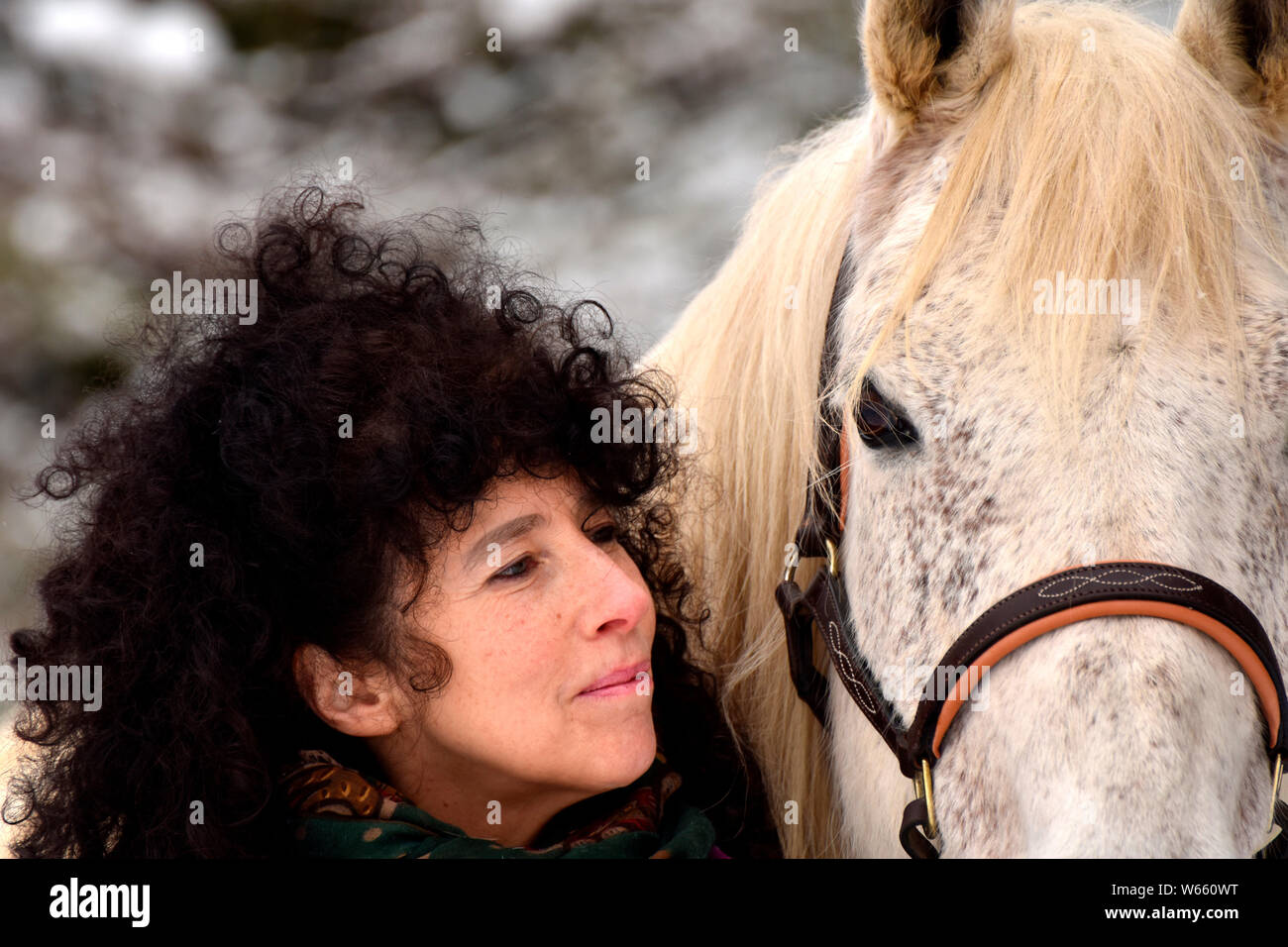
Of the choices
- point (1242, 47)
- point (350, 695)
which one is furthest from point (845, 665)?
point (1242, 47)

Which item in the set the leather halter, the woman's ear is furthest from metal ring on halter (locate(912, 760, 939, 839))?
the woman's ear

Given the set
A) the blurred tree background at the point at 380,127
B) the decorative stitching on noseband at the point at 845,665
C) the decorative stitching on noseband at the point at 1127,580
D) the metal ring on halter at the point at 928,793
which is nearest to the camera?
the decorative stitching on noseband at the point at 1127,580

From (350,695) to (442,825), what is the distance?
0.24 metres

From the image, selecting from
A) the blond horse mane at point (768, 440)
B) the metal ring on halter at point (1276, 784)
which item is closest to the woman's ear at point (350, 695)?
the blond horse mane at point (768, 440)

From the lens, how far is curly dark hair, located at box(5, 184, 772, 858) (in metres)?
1.56

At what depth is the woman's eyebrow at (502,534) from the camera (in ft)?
5.23

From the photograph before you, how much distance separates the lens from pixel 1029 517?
1.32 metres

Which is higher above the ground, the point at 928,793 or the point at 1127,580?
the point at 1127,580

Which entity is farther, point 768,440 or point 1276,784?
point 768,440

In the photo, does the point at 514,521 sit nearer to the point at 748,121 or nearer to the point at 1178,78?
the point at 1178,78

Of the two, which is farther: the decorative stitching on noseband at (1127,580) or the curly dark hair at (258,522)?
the curly dark hair at (258,522)

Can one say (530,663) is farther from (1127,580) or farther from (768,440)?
(1127,580)

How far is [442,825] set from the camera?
1.54 meters

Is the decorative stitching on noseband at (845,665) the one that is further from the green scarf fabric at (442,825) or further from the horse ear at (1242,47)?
the horse ear at (1242,47)
